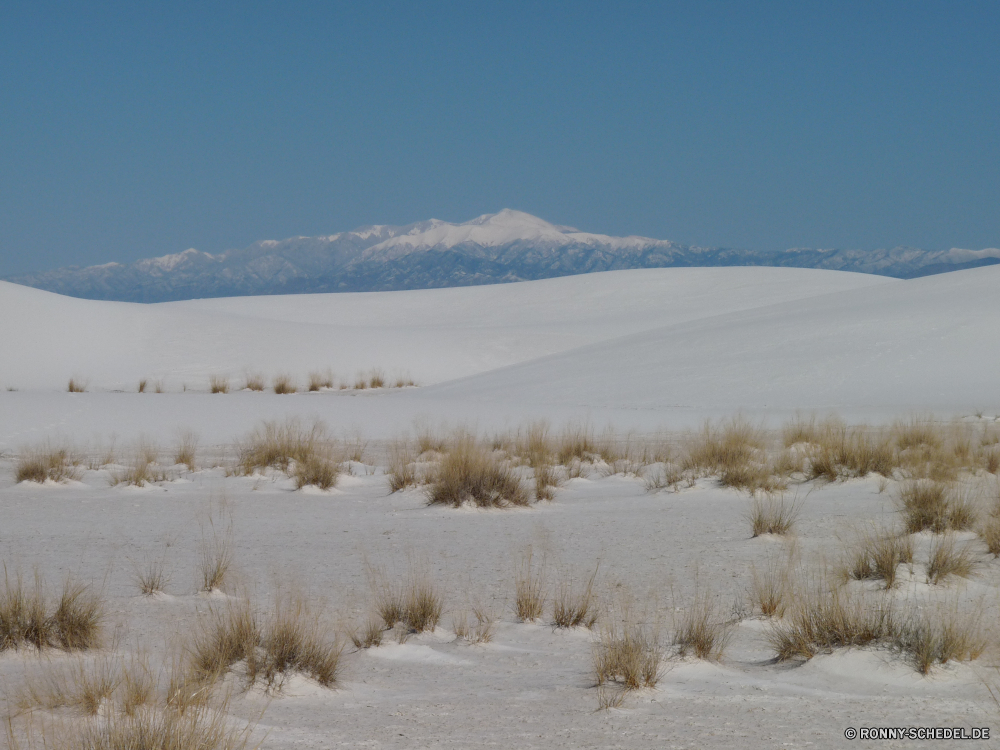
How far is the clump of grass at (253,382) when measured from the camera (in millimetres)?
22875

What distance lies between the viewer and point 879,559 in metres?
4.91

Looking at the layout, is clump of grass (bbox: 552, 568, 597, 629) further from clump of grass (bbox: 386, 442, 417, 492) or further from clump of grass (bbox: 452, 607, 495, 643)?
clump of grass (bbox: 386, 442, 417, 492)

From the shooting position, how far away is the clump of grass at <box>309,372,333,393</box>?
23.4 m

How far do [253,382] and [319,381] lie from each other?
214cm

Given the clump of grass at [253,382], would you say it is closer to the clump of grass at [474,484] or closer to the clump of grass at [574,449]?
the clump of grass at [574,449]

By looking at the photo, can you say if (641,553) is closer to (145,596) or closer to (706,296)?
(145,596)

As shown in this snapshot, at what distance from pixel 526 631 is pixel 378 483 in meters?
4.96

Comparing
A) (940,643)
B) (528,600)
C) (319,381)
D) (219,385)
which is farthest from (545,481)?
(319,381)

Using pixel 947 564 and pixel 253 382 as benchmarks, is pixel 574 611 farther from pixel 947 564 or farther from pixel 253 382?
pixel 253 382

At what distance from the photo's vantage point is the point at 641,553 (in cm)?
605

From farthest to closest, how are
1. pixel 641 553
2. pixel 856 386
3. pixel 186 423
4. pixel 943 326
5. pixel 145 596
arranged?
pixel 943 326, pixel 856 386, pixel 186 423, pixel 641 553, pixel 145 596

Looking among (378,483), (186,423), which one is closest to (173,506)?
(378,483)

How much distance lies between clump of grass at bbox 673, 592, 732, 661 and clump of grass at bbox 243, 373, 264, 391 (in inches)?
775

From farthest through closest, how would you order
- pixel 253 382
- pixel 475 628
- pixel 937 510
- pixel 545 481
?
1. pixel 253 382
2. pixel 545 481
3. pixel 937 510
4. pixel 475 628
